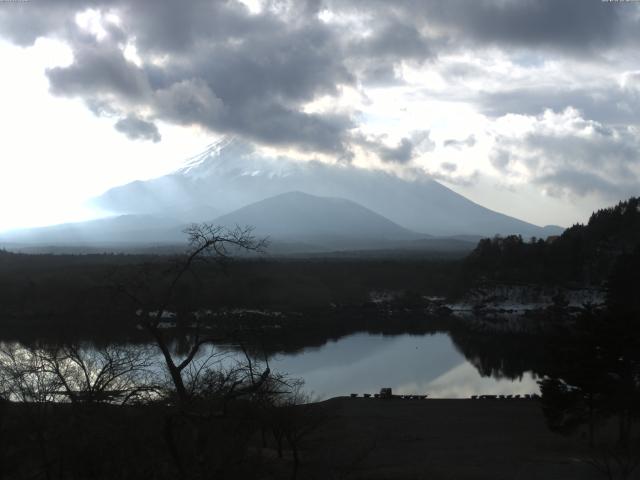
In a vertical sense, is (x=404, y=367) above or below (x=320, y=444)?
below

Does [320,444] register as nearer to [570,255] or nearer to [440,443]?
[440,443]

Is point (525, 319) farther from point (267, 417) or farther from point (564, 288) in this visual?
point (267, 417)

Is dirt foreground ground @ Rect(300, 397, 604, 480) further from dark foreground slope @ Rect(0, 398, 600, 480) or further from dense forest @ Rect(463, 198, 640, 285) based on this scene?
dense forest @ Rect(463, 198, 640, 285)

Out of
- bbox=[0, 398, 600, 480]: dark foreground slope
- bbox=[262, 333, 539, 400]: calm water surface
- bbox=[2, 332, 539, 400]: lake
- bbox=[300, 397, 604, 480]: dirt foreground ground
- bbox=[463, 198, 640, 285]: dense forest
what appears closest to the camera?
bbox=[0, 398, 600, 480]: dark foreground slope

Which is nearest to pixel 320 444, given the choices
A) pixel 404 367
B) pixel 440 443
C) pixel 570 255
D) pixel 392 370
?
pixel 440 443

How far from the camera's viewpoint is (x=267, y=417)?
40.4 feet

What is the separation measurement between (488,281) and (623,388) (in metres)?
50.4

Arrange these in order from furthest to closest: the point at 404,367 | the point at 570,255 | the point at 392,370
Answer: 1. the point at 570,255
2. the point at 404,367
3. the point at 392,370

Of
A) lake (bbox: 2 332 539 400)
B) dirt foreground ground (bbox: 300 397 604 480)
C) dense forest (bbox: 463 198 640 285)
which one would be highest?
dense forest (bbox: 463 198 640 285)

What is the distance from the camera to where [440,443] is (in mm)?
17703

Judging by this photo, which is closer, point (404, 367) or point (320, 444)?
point (320, 444)

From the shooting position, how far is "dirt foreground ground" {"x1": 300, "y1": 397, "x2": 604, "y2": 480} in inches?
540

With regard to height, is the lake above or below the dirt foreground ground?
below

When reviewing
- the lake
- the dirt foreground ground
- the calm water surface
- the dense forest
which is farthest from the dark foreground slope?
the dense forest
